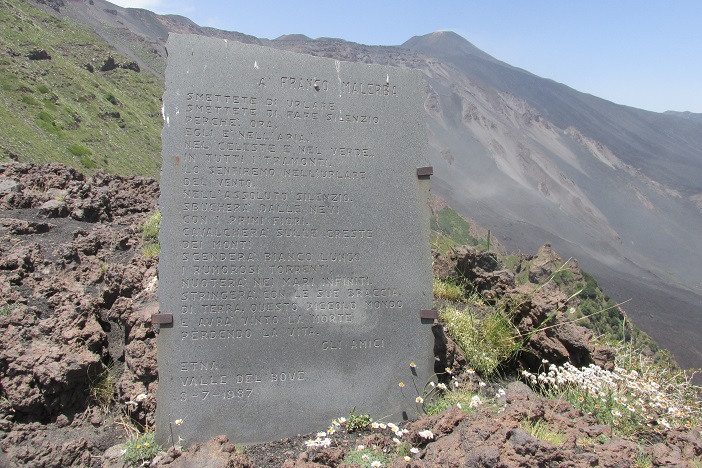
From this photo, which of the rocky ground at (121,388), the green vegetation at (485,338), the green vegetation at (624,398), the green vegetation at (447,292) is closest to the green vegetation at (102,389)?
the rocky ground at (121,388)

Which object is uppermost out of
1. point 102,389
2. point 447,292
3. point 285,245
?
point 285,245

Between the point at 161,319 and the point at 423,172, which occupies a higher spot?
the point at 423,172

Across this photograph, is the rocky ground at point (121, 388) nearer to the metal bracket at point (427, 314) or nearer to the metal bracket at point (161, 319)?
the metal bracket at point (427, 314)

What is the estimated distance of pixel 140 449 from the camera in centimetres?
393

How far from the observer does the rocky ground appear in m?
3.43

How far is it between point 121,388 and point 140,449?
692mm

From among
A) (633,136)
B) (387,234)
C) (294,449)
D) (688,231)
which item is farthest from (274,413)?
(633,136)

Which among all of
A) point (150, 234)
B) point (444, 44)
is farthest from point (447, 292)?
point (444, 44)

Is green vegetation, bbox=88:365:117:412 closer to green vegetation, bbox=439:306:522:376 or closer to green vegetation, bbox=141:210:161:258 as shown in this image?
green vegetation, bbox=141:210:161:258

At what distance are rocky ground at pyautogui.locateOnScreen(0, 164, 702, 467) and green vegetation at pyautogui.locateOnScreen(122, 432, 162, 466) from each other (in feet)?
0.33

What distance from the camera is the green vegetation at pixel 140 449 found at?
12.7 ft

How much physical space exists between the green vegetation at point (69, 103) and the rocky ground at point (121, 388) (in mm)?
18931

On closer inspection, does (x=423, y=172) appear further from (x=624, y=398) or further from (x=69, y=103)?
(x=69, y=103)

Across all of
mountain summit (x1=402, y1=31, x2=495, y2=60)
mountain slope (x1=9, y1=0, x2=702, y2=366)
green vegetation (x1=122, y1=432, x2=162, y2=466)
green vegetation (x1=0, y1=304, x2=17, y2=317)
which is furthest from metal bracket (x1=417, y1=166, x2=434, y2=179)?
mountain summit (x1=402, y1=31, x2=495, y2=60)
